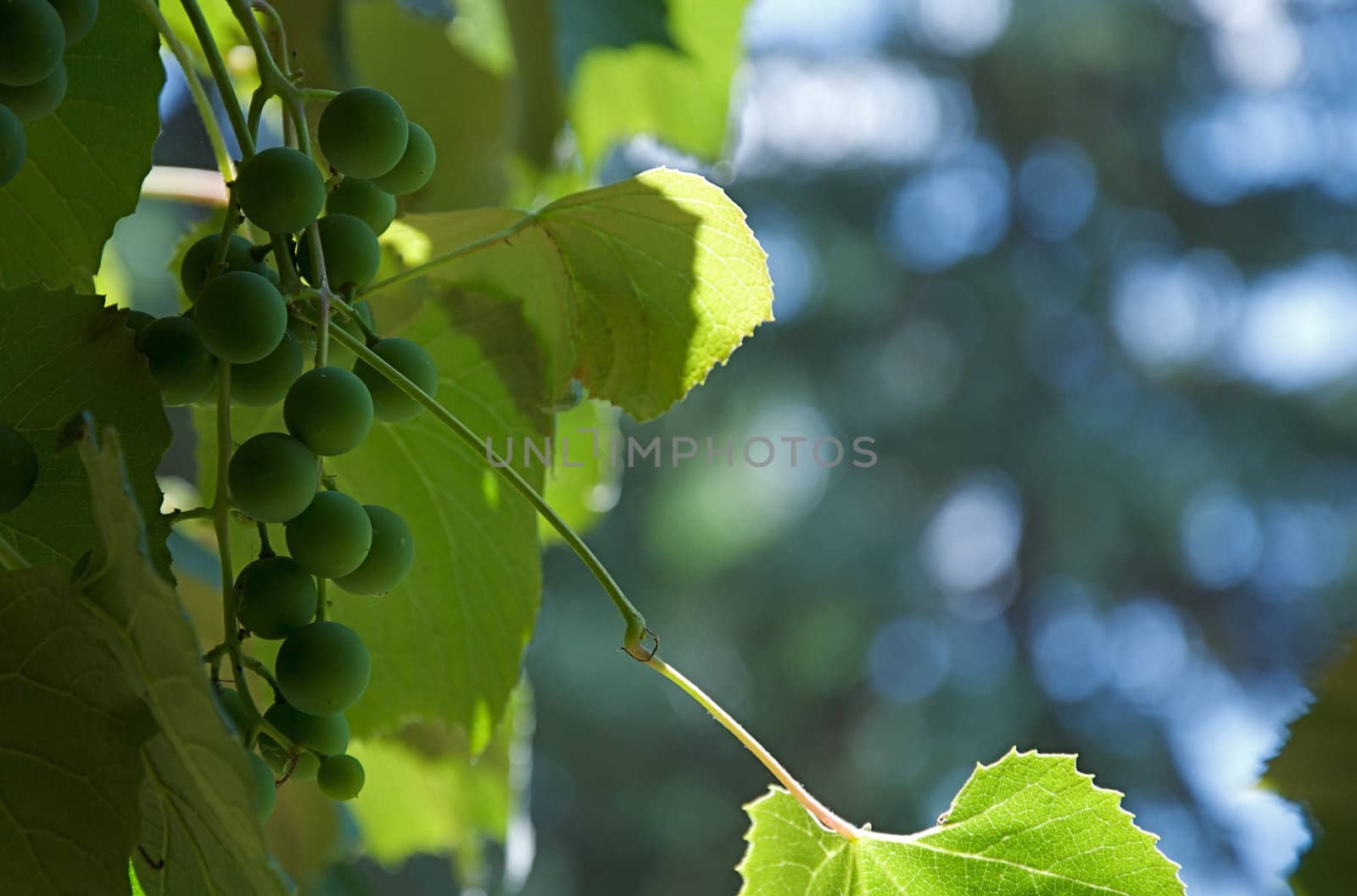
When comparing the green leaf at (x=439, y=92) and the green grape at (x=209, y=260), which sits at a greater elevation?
the green grape at (x=209, y=260)

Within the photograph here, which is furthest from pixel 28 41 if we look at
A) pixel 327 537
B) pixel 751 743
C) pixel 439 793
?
pixel 439 793

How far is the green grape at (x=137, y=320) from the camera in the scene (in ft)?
0.91

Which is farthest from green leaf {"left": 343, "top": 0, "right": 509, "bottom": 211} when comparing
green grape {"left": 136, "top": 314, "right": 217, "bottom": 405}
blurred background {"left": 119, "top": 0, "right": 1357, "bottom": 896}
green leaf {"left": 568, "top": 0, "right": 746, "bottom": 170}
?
blurred background {"left": 119, "top": 0, "right": 1357, "bottom": 896}

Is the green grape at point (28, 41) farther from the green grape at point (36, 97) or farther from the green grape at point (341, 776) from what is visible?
the green grape at point (341, 776)

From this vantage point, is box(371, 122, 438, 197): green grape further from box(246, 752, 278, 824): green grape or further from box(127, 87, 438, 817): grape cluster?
box(246, 752, 278, 824): green grape

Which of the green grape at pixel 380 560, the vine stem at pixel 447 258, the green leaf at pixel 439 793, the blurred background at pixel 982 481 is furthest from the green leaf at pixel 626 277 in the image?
the blurred background at pixel 982 481

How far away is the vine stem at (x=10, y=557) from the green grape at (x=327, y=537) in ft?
0.16

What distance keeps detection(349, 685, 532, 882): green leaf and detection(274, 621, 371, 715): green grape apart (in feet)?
0.94

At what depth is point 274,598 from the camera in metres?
0.26

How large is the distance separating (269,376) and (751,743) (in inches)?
5.5

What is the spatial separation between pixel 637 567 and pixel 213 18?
5620 mm

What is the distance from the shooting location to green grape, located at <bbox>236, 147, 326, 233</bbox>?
263 millimetres

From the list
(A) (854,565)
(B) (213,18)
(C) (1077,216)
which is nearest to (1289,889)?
(B) (213,18)

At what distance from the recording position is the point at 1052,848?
1.09 ft
